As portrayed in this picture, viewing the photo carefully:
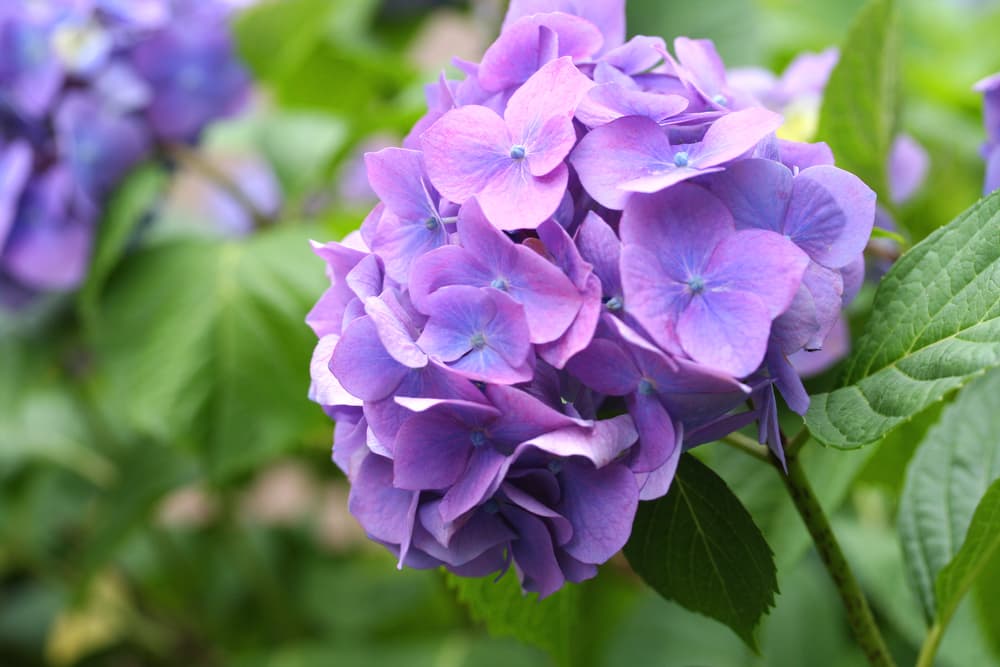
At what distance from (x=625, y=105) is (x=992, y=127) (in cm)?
22

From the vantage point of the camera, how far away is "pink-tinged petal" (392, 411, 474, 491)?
0.34 metres

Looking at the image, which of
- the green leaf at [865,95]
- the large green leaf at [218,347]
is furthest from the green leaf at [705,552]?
the large green leaf at [218,347]

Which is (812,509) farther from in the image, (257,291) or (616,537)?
(257,291)

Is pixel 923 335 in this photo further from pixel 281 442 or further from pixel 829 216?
pixel 281 442

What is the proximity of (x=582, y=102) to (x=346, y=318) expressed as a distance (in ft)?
0.39

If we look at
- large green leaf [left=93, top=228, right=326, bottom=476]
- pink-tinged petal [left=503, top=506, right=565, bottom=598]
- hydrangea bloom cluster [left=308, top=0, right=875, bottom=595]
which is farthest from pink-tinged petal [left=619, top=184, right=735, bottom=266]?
large green leaf [left=93, top=228, right=326, bottom=476]

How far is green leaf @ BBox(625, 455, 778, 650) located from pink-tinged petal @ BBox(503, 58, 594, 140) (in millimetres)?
141

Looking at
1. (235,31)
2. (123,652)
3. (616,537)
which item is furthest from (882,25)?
(123,652)

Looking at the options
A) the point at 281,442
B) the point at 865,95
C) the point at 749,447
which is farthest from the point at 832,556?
the point at 281,442

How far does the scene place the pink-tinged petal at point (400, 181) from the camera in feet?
1.26

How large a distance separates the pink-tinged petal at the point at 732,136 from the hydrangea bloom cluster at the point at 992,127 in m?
0.17

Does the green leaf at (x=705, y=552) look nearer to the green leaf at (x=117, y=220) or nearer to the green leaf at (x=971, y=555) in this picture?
the green leaf at (x=971, y=555)

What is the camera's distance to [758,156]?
1.20 feet

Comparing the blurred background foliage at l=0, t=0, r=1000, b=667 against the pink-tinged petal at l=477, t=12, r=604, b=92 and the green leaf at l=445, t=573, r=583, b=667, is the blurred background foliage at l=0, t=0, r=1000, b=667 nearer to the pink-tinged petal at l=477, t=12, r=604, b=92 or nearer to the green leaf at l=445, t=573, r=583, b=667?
the green leaf at l=445, t=573, r=583, b=667
